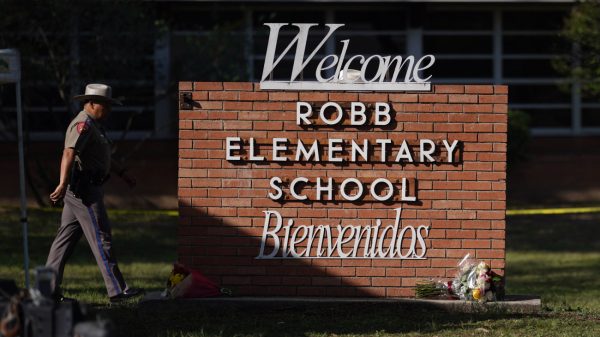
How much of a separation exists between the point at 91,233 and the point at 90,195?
325 mm

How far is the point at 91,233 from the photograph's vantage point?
9.62 m

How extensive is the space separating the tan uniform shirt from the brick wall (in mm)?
682

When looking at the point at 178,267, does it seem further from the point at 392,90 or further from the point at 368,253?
the point at 392,90

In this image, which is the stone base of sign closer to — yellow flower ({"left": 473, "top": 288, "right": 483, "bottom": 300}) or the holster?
yellow flower ({"left": 473, "top": 288, "right": 483, "bottom": 300})

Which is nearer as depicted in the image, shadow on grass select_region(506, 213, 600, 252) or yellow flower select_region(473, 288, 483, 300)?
yellow flower select_region(473, 288, 483, 300)

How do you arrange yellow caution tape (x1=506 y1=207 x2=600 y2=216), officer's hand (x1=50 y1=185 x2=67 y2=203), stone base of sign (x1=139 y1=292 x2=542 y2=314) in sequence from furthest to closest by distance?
1. yellow caution tape (x1=506 y1=207 x2=600 y2=216)
2. stone base of sign (x1=139 y1=292 x2=542 y2=314)
3. officer's hand (x1=50 y1=185 x2=67 y2=203)

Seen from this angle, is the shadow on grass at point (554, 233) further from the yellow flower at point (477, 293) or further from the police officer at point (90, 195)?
the police officer at point (90, 195)

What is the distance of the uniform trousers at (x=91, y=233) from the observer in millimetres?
9625

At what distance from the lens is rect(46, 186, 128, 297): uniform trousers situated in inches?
379

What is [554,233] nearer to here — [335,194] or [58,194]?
[335,194]

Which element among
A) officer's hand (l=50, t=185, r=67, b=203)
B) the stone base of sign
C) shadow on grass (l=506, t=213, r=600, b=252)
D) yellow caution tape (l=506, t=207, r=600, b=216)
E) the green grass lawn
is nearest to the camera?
the green grass lawn

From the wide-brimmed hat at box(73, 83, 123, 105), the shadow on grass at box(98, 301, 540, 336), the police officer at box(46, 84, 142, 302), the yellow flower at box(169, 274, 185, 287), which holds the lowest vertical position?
the shadow on grass at box(98, 301, 540, 336)

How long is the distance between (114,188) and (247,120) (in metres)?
13.4

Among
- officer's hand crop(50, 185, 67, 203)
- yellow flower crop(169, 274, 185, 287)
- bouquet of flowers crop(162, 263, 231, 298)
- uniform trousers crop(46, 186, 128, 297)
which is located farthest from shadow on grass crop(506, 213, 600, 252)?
officer's hand crop(50, 185, 67, 203)
